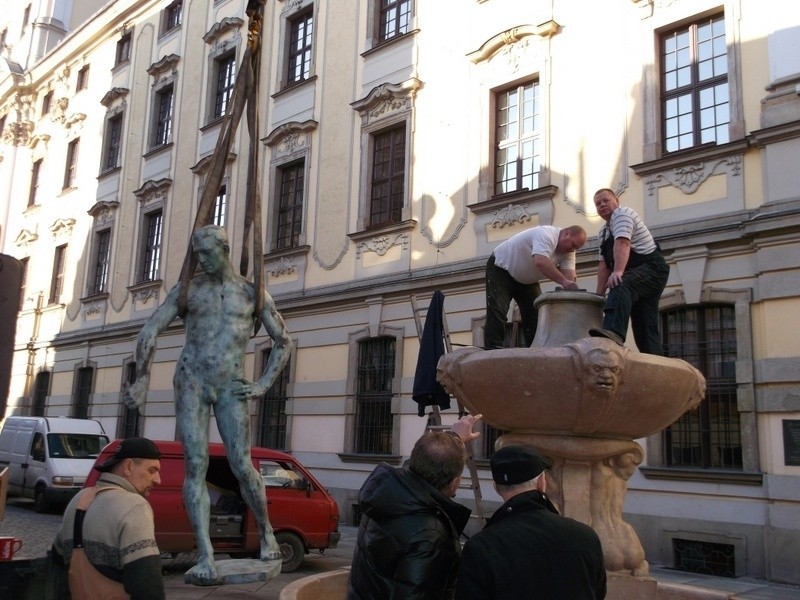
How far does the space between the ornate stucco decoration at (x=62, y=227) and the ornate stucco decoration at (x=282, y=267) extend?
11.4 metres

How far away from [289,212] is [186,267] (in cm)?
1375

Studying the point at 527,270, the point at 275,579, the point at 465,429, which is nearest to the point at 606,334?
the point at 527,270

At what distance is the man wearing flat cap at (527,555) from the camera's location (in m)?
2.56

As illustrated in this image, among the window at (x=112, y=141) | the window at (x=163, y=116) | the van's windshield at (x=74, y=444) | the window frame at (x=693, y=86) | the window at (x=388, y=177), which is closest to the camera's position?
the window frame at (x=693, y=86)

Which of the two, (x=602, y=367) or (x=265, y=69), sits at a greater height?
(x=265, y=69)

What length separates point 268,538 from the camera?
16.3ft

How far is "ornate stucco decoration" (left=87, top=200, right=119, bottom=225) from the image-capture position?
81.9 feet

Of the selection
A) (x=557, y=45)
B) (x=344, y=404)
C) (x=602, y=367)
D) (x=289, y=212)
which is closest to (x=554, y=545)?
(x=602, y=367)

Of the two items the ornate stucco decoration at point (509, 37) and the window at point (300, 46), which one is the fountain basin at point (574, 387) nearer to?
the ornate stucco decoration at point (509, 37)

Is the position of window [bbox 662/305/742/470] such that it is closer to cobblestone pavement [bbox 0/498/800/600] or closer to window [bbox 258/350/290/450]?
cobblestone pavement [bbox 0/498/800/600]

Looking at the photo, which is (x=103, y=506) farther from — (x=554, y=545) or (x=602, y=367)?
(x=602, y=367)

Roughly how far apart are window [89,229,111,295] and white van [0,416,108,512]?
7.55m

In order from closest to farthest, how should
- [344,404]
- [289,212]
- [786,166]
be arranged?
[786,166], [344,404], [289,212]

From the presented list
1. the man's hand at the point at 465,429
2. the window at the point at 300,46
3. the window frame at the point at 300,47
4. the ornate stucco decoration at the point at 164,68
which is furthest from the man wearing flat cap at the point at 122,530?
the ornate stucco decoration at the point at 164,68
